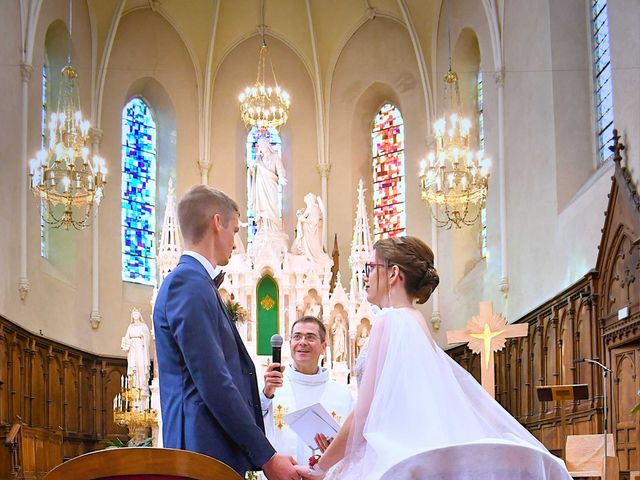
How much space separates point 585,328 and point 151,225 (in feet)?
34.9

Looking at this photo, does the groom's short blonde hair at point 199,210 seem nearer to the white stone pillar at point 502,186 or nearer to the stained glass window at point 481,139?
the white stone pillar at point 502,186

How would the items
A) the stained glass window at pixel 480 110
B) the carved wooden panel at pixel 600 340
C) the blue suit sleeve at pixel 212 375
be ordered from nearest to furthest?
the blue suit sleeve at pixel 212 375
the carved wooden panel at pixel 600 340
the stained glass window at pixel 480 110

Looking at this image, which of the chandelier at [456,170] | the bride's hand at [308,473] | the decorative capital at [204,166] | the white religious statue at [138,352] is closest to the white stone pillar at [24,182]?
the white religious statue at [138,352]

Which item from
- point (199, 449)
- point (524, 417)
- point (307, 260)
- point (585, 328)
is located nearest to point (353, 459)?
point (199, 449)

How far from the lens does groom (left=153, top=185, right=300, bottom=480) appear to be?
370cm

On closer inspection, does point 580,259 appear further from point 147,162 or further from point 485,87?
point 147,162

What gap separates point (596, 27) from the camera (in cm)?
1498

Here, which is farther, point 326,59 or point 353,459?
point 326,59

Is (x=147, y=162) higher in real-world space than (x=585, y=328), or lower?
higher

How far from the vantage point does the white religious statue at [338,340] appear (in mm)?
16812

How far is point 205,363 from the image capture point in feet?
12.1

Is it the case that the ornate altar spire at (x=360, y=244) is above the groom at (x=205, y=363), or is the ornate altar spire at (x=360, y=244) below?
above

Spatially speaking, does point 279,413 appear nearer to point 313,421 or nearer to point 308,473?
point 313,421

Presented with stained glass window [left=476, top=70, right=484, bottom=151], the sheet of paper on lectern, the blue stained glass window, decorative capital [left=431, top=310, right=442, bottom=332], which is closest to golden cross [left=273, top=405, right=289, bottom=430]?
the sheet of paper on lectern
